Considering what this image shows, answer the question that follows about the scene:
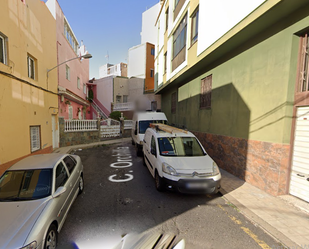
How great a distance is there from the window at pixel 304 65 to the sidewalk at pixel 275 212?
2.89 meters

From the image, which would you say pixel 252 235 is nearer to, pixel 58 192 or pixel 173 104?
pixel 58 192

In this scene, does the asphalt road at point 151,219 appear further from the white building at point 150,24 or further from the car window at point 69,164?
the white building at point 150,24

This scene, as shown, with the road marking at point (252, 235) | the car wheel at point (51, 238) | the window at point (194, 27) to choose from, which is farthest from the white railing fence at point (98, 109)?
the road marking at point (252, 235)

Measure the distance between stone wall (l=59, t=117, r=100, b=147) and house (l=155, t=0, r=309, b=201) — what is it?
8.39m

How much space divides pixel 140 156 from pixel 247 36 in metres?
7.04

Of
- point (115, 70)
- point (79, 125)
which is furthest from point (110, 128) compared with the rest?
point (115, 70)

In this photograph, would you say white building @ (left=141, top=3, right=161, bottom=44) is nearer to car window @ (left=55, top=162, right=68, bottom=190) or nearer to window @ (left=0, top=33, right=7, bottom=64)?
window @ (left=0, top=33, right=7, bottom=64)

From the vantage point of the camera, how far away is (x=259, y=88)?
4.70m

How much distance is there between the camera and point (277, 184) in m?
4.05

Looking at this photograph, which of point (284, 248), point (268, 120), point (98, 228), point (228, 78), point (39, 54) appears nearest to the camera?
point (284, 248)

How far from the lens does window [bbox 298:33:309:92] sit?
12.4 ft

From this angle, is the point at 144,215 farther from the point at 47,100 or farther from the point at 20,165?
the point at 47,100

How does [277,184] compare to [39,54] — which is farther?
[39,54]

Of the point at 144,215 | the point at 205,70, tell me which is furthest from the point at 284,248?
the point at 205,70
